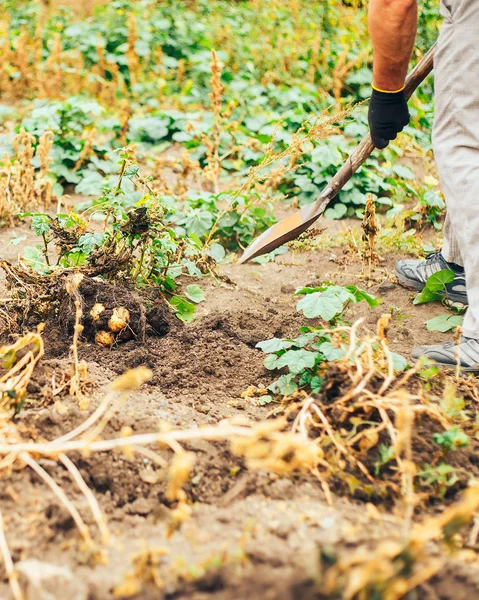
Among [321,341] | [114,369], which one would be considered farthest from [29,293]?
[321,341]

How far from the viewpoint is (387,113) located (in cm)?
291

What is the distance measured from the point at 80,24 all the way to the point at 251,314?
556cm

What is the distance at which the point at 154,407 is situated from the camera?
2230 mm

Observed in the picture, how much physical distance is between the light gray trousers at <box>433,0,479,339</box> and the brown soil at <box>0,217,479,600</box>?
50 cm

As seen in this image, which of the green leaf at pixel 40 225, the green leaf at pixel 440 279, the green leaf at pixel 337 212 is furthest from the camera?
the green leaf at pixel 337 212

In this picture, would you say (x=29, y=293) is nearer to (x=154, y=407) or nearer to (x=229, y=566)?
(x=154, y=407)

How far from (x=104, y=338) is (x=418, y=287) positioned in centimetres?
162

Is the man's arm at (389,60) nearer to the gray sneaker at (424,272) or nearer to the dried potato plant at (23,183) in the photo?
the gray sneaker at (424,272)

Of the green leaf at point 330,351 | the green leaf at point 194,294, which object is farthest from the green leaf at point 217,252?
the green leaf at point 330,351

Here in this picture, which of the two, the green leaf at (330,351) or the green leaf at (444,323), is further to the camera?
the green leaf at (444,323)

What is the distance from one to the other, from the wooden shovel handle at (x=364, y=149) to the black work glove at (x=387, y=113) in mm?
87

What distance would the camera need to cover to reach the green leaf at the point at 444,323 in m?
2.92

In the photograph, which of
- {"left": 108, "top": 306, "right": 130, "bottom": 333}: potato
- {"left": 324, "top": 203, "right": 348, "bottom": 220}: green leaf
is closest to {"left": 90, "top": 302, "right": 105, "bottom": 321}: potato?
{"left": 108, "top": 306, "right": 130, "bottom": 333}: potato

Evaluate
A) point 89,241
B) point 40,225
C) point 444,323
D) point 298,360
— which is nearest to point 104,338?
point 89,241
